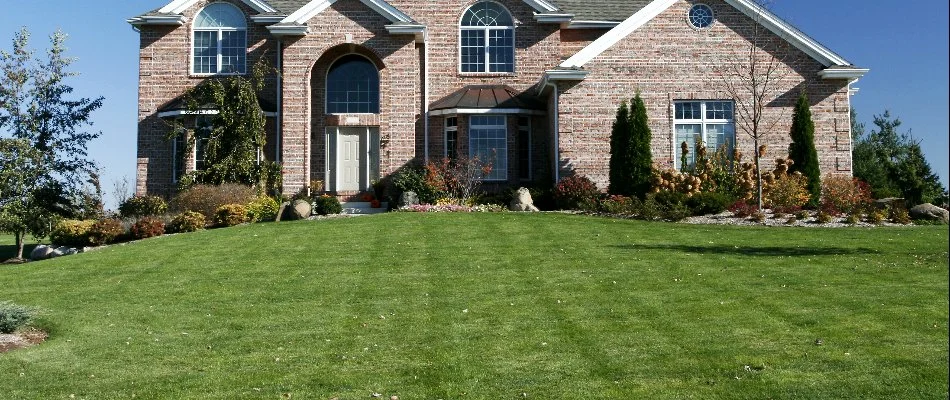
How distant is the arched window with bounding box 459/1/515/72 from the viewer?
1123 inches

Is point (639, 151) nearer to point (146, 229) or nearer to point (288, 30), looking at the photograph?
point (288, 30)

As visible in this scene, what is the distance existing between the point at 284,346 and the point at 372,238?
8294mm

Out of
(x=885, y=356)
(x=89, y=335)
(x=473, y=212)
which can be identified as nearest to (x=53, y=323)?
(x=89, y=335)

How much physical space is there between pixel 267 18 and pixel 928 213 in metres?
19.1

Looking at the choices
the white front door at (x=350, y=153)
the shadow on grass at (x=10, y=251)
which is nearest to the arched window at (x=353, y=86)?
the white front door at (x=350, y=153)

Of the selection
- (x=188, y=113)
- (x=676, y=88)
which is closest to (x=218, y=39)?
(x=188, y=113)

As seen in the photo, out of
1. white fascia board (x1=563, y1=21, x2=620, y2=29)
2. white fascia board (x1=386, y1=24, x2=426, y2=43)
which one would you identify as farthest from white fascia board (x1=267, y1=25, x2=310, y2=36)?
white fascia board (x1=563, y1=21, x2=620, y2=29)

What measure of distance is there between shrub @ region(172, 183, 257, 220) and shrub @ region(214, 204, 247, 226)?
0.41 m

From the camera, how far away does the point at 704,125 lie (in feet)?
84.0

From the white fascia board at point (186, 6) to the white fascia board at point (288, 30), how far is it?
1.73 meters

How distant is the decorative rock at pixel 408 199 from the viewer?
24938 millimetres

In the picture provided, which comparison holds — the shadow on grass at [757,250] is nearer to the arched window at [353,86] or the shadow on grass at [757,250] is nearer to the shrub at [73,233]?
the arched window at [353,86]

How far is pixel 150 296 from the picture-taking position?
527 inches

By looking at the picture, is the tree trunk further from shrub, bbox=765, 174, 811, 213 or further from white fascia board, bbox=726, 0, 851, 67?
white fascia board, bbox=726, 0, 851, 67
